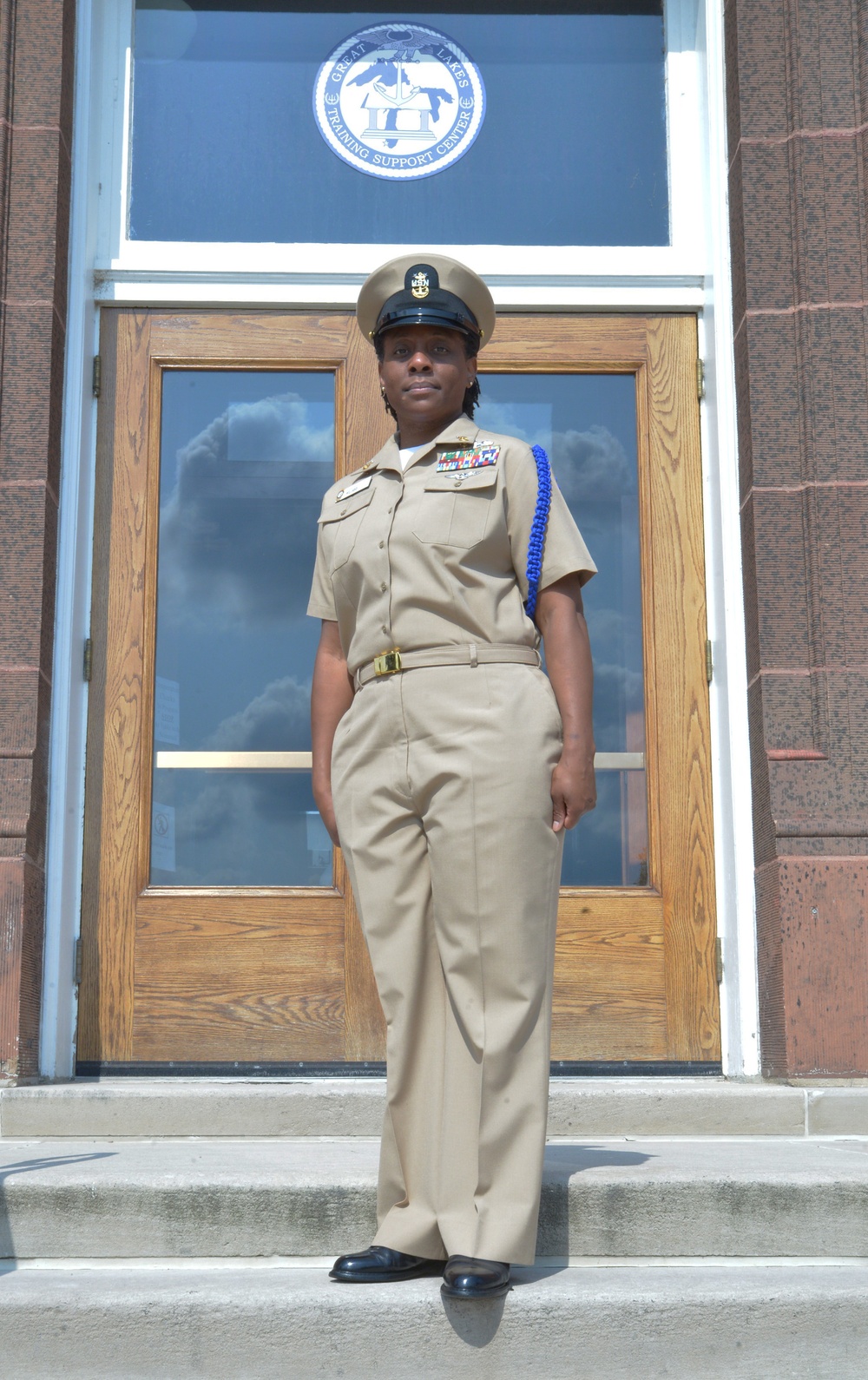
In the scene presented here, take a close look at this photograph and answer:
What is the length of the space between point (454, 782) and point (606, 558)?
2205mm

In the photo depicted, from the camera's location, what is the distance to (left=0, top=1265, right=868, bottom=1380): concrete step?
2.36 metres

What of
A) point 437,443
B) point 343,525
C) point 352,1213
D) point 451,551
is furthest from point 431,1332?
point 437,443

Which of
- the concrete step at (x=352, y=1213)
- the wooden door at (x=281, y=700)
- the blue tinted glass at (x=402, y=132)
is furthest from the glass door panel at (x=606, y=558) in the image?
the concrete step at (x=352, y=1213)

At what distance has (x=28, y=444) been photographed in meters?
4.18

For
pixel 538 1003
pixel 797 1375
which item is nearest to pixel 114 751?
pixel 538 1003

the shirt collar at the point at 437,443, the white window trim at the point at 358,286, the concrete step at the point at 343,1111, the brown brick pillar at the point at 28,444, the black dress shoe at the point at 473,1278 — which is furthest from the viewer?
the white window trim at the point at 358,286

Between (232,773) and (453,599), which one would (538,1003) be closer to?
(453,599)

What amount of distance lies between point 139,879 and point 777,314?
8.01 feet

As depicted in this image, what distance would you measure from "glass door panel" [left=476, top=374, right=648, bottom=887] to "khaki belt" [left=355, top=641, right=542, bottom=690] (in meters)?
1.86

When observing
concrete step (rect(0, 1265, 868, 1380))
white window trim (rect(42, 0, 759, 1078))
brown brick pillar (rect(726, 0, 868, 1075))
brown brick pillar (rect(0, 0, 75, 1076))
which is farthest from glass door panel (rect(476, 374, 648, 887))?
concrete step (rect(0, 1265, 868, 1380))

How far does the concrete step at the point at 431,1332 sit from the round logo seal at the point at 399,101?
11.7 ft

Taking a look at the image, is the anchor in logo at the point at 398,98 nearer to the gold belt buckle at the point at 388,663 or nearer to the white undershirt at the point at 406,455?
the white undershirt at the point at 406,455

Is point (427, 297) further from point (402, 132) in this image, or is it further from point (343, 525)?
point (402, 132)

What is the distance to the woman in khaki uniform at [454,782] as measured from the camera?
2379 mm
